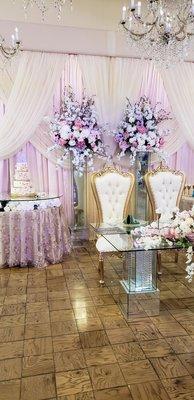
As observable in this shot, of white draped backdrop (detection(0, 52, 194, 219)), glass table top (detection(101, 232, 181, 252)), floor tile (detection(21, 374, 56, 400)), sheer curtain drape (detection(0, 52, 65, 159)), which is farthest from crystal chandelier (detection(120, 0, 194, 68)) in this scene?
floor tile (detection(21, 374, 56, 400))

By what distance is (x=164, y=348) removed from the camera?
2.46 metres

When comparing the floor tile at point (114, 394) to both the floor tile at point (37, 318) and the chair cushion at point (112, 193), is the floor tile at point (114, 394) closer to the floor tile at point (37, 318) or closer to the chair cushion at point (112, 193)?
the floor tile at point (37, 318)

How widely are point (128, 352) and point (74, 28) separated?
4.42 metres

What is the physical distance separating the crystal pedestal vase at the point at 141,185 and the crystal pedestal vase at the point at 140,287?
2.33 m

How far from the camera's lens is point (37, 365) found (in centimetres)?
227

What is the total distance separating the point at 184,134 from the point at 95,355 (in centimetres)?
414

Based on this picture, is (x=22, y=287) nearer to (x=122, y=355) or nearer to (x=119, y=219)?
(x=119, y=219)

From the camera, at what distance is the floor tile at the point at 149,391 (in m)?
1.96

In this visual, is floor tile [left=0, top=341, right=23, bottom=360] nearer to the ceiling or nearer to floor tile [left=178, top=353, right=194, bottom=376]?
floor tile [left=178, top=353, right=194, bottom=376]

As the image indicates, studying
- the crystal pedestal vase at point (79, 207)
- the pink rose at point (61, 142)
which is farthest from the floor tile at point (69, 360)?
the pink rose at point (61, 142)

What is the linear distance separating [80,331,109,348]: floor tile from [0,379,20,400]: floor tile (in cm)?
58

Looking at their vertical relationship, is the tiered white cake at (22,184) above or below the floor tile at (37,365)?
above

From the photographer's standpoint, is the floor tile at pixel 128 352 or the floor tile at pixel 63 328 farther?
the floor tile at pixel 63 328

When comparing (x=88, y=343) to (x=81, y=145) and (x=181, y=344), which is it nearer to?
(x=181, y=344)
